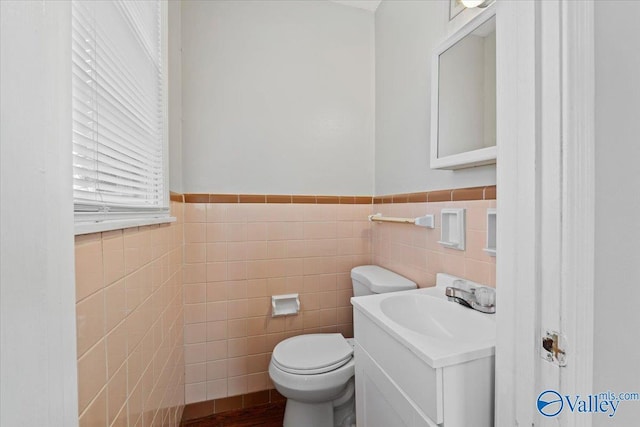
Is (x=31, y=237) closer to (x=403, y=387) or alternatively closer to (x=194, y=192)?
(x=403, y=387)

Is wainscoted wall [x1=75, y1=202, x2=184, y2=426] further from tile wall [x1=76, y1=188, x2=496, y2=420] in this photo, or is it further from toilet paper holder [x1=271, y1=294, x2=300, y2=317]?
toilet paper holder [x1=271, y1=294, x2=300, y2=317]

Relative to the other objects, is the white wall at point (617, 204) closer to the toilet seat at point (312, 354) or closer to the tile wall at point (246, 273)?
the tile wall at point (246, 273)

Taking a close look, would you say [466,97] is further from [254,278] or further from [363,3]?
[254,278]

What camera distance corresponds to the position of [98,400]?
22.7 inches

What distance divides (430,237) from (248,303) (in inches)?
44.0

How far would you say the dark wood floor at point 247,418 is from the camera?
1.55 m

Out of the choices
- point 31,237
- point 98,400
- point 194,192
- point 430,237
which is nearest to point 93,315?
point 98,400

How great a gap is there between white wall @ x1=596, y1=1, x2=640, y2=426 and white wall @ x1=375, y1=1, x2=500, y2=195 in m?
0.49

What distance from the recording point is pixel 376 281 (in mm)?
1497

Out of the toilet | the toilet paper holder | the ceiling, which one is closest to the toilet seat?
the toilet

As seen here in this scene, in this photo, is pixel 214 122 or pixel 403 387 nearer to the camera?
pixel 403 387

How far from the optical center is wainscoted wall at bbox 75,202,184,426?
0.53m

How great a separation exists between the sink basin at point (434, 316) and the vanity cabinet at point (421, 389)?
0.17 m

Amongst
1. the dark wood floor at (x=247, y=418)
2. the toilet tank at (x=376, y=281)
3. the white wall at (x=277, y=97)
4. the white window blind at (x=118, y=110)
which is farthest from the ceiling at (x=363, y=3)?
the dark wood floor at (x=247, y=418)
